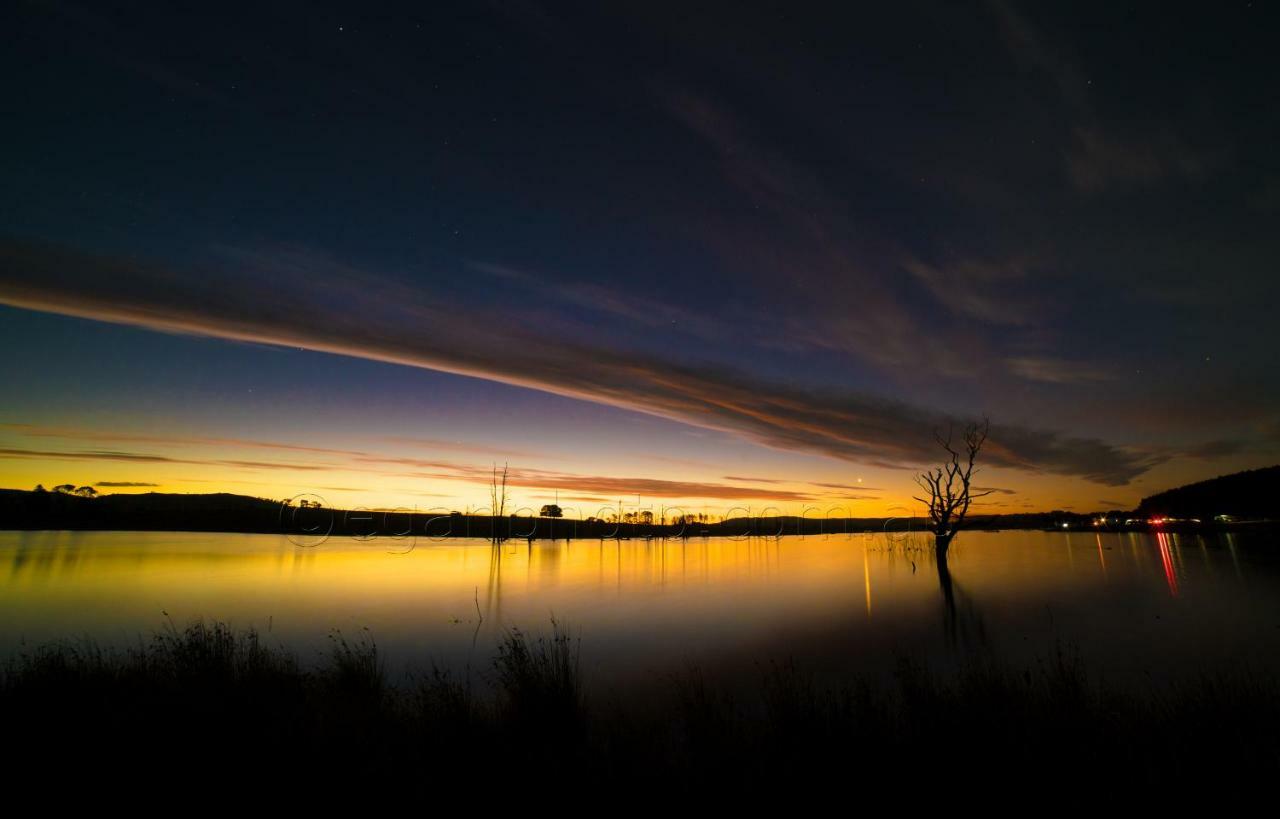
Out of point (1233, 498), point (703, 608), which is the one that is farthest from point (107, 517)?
point (1233, 498)

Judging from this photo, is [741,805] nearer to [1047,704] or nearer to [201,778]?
[1047,704]

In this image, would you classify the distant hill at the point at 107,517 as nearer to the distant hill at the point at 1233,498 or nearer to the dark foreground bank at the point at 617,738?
the dark foreground bank at the point at 617,738

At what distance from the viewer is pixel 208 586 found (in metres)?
30.1

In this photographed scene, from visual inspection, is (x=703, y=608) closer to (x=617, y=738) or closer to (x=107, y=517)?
(x=617, y=738)

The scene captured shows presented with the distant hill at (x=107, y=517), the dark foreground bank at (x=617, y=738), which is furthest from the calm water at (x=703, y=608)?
the distant hill at (x=107, y=517)

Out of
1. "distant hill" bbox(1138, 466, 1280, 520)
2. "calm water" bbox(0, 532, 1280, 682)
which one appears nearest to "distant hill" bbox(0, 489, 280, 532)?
"calm water" bbox(0, 532, 1280, 682)

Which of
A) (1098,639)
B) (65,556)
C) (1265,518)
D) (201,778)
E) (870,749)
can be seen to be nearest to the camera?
(201,778)

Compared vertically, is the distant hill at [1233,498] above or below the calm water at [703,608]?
above

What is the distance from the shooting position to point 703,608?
25.5 m

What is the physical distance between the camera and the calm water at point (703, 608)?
16.1 metres


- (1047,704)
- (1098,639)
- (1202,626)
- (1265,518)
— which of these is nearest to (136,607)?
(1047,704)

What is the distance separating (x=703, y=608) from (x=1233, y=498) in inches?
5562

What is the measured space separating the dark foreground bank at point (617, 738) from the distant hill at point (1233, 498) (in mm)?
120604

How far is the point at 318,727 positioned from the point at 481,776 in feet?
8.12
